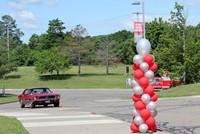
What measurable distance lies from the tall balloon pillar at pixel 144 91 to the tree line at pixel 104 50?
94.9ft

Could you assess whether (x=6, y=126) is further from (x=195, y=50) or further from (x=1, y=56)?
(x=1, y=56)

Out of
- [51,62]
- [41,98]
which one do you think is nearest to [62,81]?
[51,62]

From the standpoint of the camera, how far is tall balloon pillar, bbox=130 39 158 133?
32.5 feet

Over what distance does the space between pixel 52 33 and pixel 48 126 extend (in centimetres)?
10564

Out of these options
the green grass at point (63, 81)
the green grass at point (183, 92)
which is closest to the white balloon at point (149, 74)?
the green grass at point (183, 92)

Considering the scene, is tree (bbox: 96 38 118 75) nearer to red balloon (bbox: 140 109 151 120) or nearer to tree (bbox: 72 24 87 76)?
tree (bbox: 72 24 87 76)

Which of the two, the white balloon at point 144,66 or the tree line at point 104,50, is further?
the tree line at point 104,50

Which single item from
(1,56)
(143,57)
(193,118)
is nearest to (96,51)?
(1,56)

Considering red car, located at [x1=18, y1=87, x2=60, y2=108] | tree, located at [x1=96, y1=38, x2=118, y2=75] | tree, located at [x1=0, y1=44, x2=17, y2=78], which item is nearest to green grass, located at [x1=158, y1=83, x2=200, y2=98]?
red car, located at [x1=18, y1=87, x2=60, y2=108]

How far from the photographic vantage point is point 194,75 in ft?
130

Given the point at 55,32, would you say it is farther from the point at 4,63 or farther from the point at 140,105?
the point at 140,105

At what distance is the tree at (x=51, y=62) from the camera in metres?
75.2

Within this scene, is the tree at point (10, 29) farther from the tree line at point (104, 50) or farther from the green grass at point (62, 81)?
the green grass at point (62, 81)

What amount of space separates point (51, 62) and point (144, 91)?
216ft
